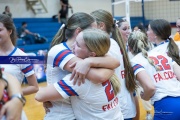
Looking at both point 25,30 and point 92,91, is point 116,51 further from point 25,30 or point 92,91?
point 25,30

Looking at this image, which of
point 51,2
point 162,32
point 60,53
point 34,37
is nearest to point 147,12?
point 51,2

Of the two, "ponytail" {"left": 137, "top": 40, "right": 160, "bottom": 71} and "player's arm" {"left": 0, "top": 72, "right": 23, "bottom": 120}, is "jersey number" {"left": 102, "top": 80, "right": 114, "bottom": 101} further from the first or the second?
"ponytail" {"left": 137, "top": 40, "right": 160, "bottom": 71}

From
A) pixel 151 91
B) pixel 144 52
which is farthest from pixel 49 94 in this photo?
pixel 144 52

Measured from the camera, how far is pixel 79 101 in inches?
63.9

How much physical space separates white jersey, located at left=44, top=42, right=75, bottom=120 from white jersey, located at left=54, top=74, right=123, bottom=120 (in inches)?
2.2

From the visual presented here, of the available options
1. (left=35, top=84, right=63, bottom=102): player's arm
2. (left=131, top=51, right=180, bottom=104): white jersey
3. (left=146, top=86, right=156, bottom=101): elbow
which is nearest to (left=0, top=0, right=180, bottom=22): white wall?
(left=131, top=51, right=180, bottom=104): white jersey

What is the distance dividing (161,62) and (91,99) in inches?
41.3

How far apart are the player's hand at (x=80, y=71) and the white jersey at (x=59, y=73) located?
0.10m

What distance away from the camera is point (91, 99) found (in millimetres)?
1562

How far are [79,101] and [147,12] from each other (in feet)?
48.1

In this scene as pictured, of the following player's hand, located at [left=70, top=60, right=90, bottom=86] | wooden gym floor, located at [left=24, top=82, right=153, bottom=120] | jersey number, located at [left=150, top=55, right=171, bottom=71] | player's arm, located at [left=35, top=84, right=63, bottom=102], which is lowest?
wooden gym floor, located at [left=24, top=82, right=153, bottom=120]

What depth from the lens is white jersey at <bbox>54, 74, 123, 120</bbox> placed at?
1548 millimetres

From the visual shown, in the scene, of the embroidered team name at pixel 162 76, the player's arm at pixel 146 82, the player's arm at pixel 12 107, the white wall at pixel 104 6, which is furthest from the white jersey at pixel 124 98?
the white wall at pixel 104 6

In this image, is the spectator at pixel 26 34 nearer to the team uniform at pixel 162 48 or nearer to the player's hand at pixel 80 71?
the team uniform at pixel 162 48
